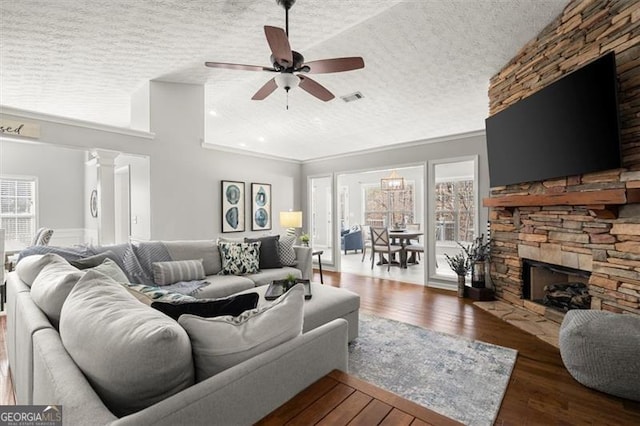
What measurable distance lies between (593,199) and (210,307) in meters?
3.08

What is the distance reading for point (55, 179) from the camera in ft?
22.3

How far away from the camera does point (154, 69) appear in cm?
397

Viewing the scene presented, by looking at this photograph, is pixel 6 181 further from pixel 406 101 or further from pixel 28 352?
pixel 406 101

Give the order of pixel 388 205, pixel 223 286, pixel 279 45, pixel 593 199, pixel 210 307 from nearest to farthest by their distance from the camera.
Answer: pixel 210 307, pixel 279 45, pixel 593 199, pixel 223 286, pixel 388 205

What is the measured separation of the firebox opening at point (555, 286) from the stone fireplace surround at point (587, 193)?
10 cm

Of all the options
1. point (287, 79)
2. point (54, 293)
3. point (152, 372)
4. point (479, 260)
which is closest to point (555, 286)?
point (479, 260)

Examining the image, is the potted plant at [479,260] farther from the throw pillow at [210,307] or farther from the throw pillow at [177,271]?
the throw pillow at [210,307]

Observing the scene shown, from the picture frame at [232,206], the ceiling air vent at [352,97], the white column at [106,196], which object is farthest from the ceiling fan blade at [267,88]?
the picture frame at [232,206]

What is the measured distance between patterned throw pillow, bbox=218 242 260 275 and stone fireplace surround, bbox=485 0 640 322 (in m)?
3.18

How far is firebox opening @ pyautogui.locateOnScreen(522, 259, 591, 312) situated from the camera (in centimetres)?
325

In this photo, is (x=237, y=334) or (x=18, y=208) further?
(x=18, y=208)

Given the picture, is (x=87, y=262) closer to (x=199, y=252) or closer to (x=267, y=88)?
(x=199, y=252)

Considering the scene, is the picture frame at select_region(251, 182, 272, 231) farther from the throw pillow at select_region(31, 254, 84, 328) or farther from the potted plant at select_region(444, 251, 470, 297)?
the throw pillow at select_region(31, 254, 84, 328)

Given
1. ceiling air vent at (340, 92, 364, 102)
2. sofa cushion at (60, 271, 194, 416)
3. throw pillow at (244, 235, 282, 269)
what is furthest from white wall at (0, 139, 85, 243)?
sofa cushion at (60, 271, 194, 416)
